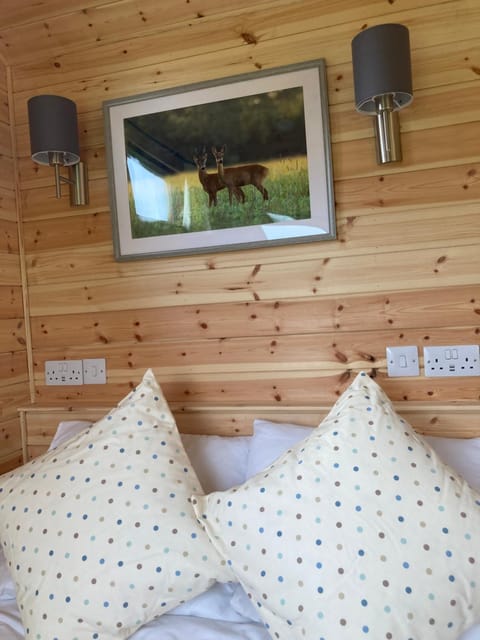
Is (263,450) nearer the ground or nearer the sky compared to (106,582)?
nearer the sky

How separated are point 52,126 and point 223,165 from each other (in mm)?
555

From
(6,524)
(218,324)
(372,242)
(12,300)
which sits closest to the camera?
(6,524)

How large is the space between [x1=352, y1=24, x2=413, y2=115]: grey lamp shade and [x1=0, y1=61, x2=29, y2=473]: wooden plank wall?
1262mm

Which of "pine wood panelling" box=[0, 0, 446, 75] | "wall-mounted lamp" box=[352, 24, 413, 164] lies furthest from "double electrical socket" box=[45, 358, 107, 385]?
"wall-mounted lamp" box=[352, 24, 413, 164]

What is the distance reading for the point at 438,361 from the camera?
1458mm

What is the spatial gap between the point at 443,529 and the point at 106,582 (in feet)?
2.28

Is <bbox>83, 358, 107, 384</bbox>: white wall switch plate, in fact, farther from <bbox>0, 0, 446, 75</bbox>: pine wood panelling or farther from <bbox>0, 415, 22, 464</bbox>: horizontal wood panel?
<bbox>0, 0, 446, 75</bbox>: pine wood panelling

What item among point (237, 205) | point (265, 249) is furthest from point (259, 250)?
point (237, 205)

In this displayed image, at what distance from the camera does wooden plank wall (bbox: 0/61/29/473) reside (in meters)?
1.75

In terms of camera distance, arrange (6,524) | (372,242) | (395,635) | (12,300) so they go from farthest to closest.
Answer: (12,300), (372,242), (6,524), (395,635)

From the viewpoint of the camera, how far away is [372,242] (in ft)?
4.92

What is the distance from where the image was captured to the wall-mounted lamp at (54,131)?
1578 millimetres

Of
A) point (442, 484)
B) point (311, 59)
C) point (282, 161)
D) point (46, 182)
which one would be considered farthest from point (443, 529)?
point (46, 182)

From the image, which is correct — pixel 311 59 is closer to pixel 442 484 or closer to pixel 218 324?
pixel 218 324
